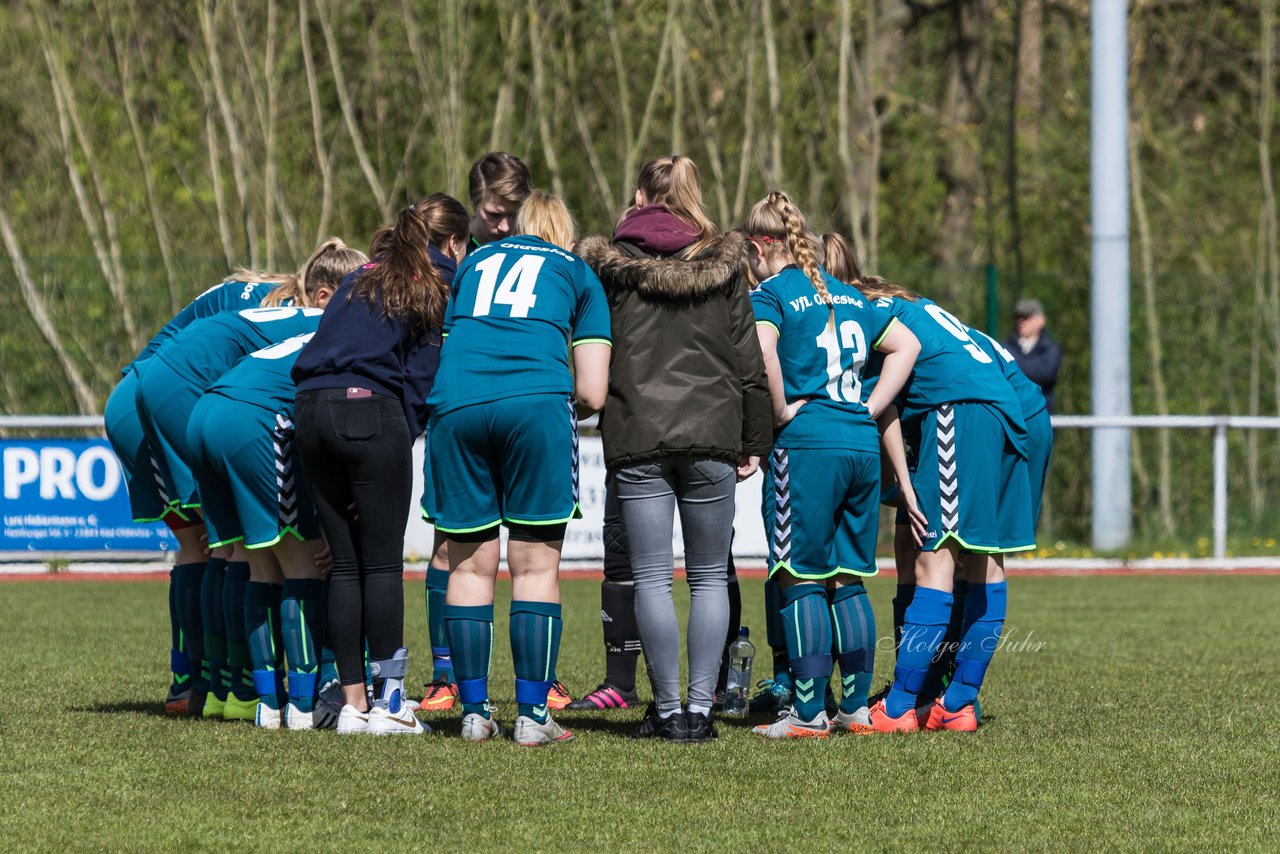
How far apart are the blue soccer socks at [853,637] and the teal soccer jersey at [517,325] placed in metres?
1.27

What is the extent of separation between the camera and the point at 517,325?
18.9 ft

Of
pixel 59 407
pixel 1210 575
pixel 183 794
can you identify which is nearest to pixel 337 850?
pixel 183 794

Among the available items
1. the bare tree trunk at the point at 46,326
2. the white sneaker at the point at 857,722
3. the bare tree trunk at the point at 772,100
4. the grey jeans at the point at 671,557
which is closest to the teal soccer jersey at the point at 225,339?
the grey jeans at the point at 671,557

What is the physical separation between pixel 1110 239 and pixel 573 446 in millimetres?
10954

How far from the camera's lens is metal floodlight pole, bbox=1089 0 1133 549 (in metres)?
15.7

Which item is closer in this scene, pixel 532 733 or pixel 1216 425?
pixel 532 733

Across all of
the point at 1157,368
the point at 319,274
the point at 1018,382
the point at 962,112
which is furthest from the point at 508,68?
the point at 1018,382

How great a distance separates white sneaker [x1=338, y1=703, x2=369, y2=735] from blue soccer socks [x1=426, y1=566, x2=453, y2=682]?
2.44 feet

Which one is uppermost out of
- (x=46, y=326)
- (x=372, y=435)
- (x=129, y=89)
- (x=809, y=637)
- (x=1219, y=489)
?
(x=129, y=89)

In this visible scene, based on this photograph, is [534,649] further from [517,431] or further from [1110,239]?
[1110,239]

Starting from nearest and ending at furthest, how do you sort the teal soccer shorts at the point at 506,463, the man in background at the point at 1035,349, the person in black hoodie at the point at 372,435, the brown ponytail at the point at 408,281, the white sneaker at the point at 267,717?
the teal soccer shorts at the point at 506,463 < the person in black hoodie at the point at 372,435 < the brown ponytail at the point at 408,281 < the white sneaker at the point at 267,717 < the man in background at the point at 1035,349

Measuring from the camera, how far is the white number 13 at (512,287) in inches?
227

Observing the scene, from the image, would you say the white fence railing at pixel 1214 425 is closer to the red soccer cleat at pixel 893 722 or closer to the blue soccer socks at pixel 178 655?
the blue soccer socks at pixel 178 655

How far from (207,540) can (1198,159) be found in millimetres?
17960
